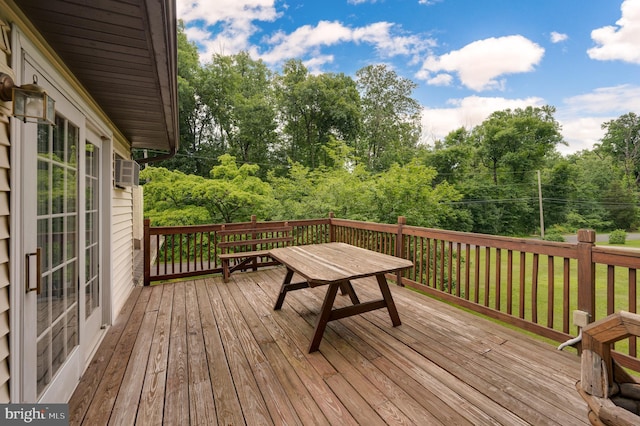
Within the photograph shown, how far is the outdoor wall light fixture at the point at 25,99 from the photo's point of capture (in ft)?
3.77

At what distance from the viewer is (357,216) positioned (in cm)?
775

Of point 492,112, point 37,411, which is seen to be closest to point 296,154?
point 37,411

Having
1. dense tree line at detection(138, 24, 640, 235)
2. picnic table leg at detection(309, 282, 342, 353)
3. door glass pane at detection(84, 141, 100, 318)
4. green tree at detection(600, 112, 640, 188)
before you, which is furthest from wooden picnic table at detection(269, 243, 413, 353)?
green tree at detection(600, 112, 640, 188)

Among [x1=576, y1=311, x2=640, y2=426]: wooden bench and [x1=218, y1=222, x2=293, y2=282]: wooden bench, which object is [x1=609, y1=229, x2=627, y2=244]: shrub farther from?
[x1=576, y1=311, x2=640, y2=426]: wooden bench

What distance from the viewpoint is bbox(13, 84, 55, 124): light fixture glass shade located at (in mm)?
1169

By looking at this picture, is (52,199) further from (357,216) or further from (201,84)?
(201,84)

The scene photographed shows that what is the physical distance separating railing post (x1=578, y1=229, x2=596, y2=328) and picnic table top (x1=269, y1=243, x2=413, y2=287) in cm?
125

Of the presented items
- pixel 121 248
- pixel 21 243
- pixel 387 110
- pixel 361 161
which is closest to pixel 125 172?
pixel 121 248

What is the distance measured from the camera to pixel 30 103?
1.21 m

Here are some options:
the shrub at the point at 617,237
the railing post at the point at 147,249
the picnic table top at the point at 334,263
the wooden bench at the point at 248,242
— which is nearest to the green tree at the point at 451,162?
the shrub at the point at 617,237

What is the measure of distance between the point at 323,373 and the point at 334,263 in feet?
3.18

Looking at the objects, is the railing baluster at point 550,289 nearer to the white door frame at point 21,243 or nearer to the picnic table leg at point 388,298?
the picnic table leg at point 388,298

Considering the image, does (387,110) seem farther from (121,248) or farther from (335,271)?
(335,271)

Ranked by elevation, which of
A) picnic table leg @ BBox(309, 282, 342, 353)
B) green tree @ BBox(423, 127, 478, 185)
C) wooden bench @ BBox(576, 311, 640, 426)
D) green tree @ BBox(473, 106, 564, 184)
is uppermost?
green tree @ BBox(473, 106, 564, 184)
